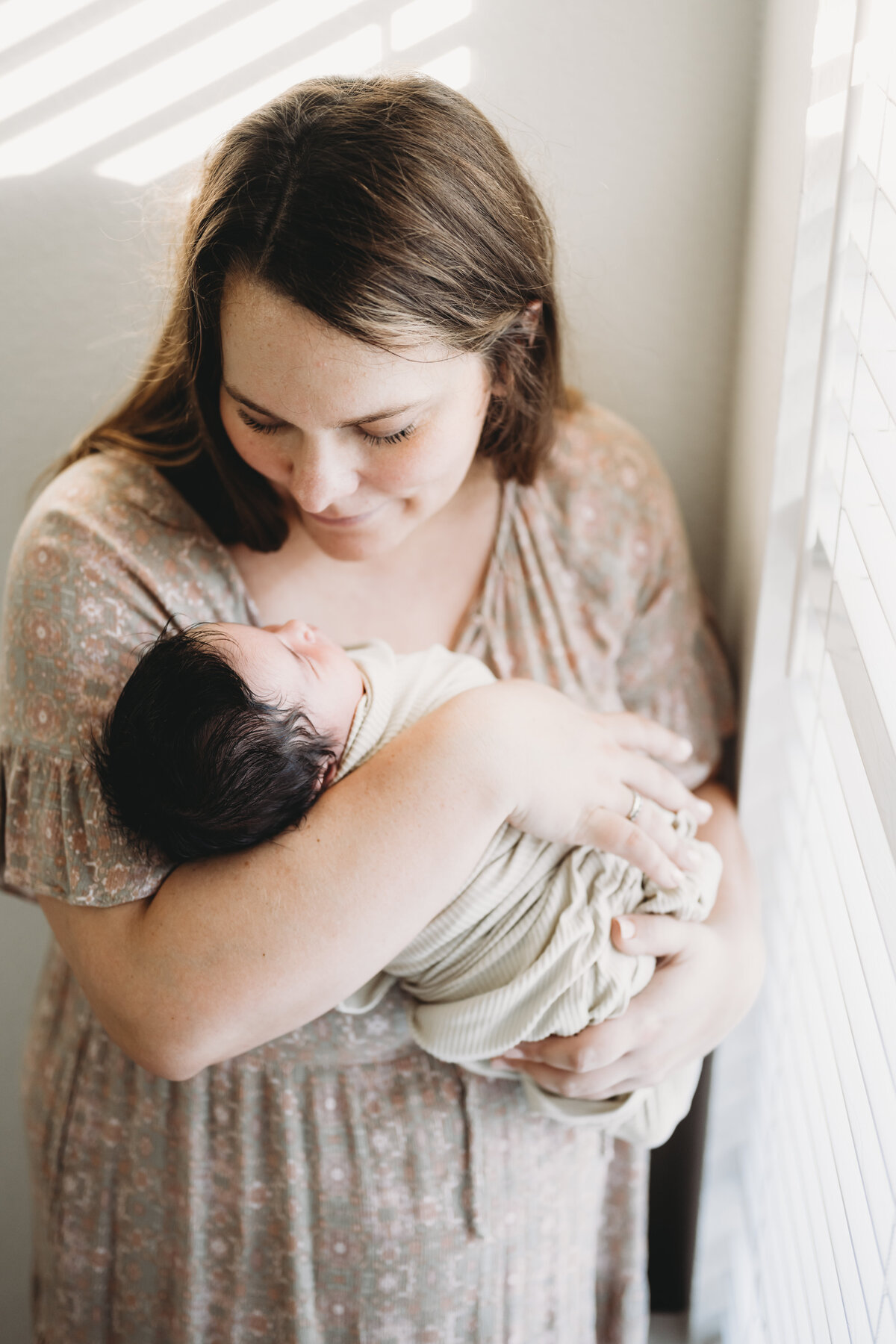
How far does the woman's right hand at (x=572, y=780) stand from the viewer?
1.04 metres

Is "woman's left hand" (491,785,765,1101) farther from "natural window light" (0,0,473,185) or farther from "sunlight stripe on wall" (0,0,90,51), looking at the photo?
"sunlight stripe on wall" (0,0,90,51)

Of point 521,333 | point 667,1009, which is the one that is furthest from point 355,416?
point 667,1009

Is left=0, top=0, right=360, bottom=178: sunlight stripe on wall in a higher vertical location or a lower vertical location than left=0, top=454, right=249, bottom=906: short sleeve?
higher

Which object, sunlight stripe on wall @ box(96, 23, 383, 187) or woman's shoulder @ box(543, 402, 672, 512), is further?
woman's shoulder @ box(543, 402, 672, 512)

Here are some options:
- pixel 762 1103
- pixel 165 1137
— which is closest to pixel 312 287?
pixel 165 1137

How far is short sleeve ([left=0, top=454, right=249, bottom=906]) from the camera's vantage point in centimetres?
104

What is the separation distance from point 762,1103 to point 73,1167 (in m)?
0.89

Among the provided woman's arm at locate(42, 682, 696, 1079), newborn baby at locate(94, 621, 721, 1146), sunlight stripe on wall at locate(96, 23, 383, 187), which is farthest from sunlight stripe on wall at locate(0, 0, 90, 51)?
woman's arm at locate(42, 682, 696, 1079)

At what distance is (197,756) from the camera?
3.15ft

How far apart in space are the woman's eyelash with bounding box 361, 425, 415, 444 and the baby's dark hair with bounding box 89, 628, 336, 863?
24cm

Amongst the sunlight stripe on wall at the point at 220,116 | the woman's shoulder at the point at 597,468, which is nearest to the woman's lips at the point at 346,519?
the woman's shoulder at the point at 597,468

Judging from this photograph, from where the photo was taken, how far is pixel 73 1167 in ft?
4.30

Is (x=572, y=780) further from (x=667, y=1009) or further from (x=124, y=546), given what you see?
(x=124, y=546)

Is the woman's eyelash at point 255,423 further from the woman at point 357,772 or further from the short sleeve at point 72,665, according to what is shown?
the short sleeve at point 72,665
